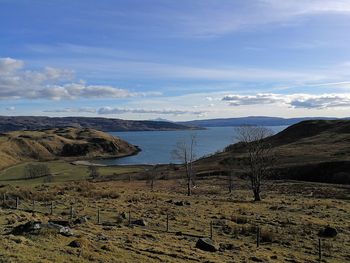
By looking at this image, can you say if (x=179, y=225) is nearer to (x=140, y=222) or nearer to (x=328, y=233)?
(x=140, y=222)

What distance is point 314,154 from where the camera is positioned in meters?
111

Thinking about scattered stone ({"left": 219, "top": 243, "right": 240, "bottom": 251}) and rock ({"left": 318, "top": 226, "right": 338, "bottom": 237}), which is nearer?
scattered stone ({"left": 219, "top": 243, "right": 240, "bottom": 251})

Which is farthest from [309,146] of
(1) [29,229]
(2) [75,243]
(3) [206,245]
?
(2) [75,243]

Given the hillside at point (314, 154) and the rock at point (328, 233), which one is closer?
the rock at point (328, 233)

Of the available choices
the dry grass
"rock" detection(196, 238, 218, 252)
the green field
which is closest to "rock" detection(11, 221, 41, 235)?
the dry grass

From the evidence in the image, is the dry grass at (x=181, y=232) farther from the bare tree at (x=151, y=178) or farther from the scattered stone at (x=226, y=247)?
the bare tree at (x=151, y=178)

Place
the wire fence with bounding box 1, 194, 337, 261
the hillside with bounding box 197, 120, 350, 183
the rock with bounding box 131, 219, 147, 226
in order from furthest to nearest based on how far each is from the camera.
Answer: the hillside with bounding box 197, 120, 350, 183 → the rock with bounding box 131, 219, 147, 226 → the wire fence with bounding box 1, 194, 337, 261

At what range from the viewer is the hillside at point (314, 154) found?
295 feet

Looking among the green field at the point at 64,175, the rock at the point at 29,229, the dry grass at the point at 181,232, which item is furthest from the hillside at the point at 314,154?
the rock at the point at 29,229

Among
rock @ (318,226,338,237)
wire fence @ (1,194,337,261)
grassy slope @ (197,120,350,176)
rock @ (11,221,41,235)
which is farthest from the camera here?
grassy slope @ (197,120,350,176)

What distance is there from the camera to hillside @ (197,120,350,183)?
3543 inches

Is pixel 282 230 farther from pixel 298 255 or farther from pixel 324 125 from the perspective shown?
pixel 324 125

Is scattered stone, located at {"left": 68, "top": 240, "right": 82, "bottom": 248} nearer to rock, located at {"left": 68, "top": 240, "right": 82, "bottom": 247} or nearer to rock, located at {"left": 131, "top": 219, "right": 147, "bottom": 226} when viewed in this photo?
rock, located at {"left": 68, "top": 240, "right": 82, "bottom": 247}

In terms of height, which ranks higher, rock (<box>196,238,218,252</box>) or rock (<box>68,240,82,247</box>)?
rock (<box>68,240,82,247</box>)
